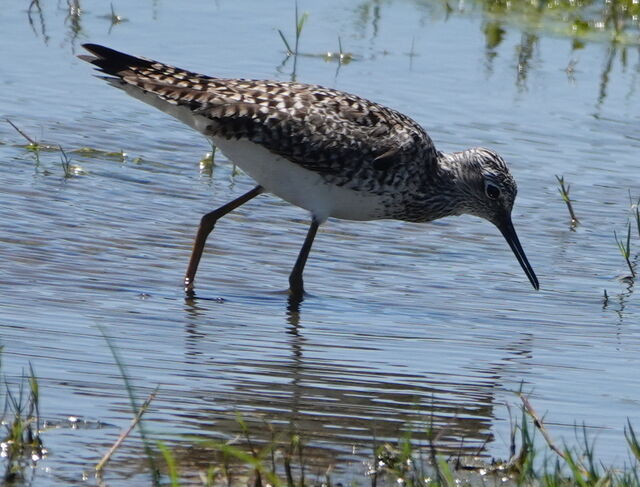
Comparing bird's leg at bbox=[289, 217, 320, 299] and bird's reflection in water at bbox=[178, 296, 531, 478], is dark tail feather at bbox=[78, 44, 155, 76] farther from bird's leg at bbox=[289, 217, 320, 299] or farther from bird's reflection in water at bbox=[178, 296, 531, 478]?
bird's reflection in water at bbox=[178, 296, 531, 478]

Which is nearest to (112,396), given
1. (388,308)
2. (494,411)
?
(494,411)

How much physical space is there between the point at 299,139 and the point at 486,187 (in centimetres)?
140

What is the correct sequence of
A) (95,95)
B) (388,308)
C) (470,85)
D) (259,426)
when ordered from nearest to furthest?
(259,426) → (388,308) → (95,95) → (470,85)

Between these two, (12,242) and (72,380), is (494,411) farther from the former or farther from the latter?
(12,242)

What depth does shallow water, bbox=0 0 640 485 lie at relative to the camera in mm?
5559

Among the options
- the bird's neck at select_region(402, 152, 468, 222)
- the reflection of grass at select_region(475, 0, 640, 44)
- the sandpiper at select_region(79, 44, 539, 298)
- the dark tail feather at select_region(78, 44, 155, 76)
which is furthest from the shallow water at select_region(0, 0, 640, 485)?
the dark tail feather at select_region(78, 44, 155, 76)

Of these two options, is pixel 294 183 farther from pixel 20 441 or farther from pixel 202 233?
pixel 20 441

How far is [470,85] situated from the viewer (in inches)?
494

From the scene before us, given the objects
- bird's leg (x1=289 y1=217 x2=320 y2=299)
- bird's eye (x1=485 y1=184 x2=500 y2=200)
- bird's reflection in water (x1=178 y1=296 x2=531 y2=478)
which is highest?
bird's eye (x1=485 y1=184 x2=500 y2=200)

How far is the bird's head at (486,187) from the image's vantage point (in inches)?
343

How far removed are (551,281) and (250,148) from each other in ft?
6.32

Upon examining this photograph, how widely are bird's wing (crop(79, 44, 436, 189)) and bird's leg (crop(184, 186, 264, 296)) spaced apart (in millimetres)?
498

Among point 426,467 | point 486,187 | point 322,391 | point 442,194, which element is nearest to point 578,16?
point 486,187

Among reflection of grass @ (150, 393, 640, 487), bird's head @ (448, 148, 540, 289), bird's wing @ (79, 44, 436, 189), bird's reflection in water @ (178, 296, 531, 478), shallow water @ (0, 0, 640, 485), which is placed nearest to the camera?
reflection of grass @ (150, 393, 640, 487)
